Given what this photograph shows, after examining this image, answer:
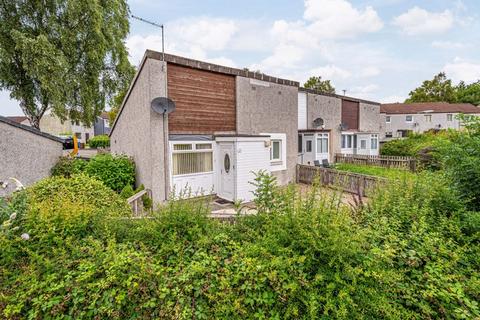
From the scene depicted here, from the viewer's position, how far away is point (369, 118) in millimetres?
23484

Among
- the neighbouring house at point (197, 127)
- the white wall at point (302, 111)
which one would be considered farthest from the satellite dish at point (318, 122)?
the neighbouring house at point (197, 127)

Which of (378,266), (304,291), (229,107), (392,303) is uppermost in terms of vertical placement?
(229,107)

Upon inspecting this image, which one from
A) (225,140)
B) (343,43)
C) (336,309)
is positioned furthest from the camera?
(343,43)

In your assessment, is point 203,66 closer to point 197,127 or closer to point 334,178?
point 197,127

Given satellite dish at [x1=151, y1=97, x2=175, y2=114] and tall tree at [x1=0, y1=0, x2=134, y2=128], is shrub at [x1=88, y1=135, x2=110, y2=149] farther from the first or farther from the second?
satellite dish at [x1=151, y1=97, x2=175, y2=114]

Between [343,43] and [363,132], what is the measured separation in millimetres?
10117

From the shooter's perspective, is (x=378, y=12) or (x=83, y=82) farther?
(x=83, y=82)

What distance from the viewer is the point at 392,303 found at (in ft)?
9.52

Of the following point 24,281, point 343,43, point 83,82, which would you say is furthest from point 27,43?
point 343,43

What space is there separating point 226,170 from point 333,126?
1343 centimetres

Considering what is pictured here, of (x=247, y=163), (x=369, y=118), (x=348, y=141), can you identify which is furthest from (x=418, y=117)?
(x=247, y=163)

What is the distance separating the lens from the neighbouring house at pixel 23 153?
7809 millimetres

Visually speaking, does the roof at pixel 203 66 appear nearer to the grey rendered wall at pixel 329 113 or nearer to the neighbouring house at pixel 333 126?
the neighbouring house at pixel 333 126

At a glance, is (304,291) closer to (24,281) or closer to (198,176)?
(24,281)
